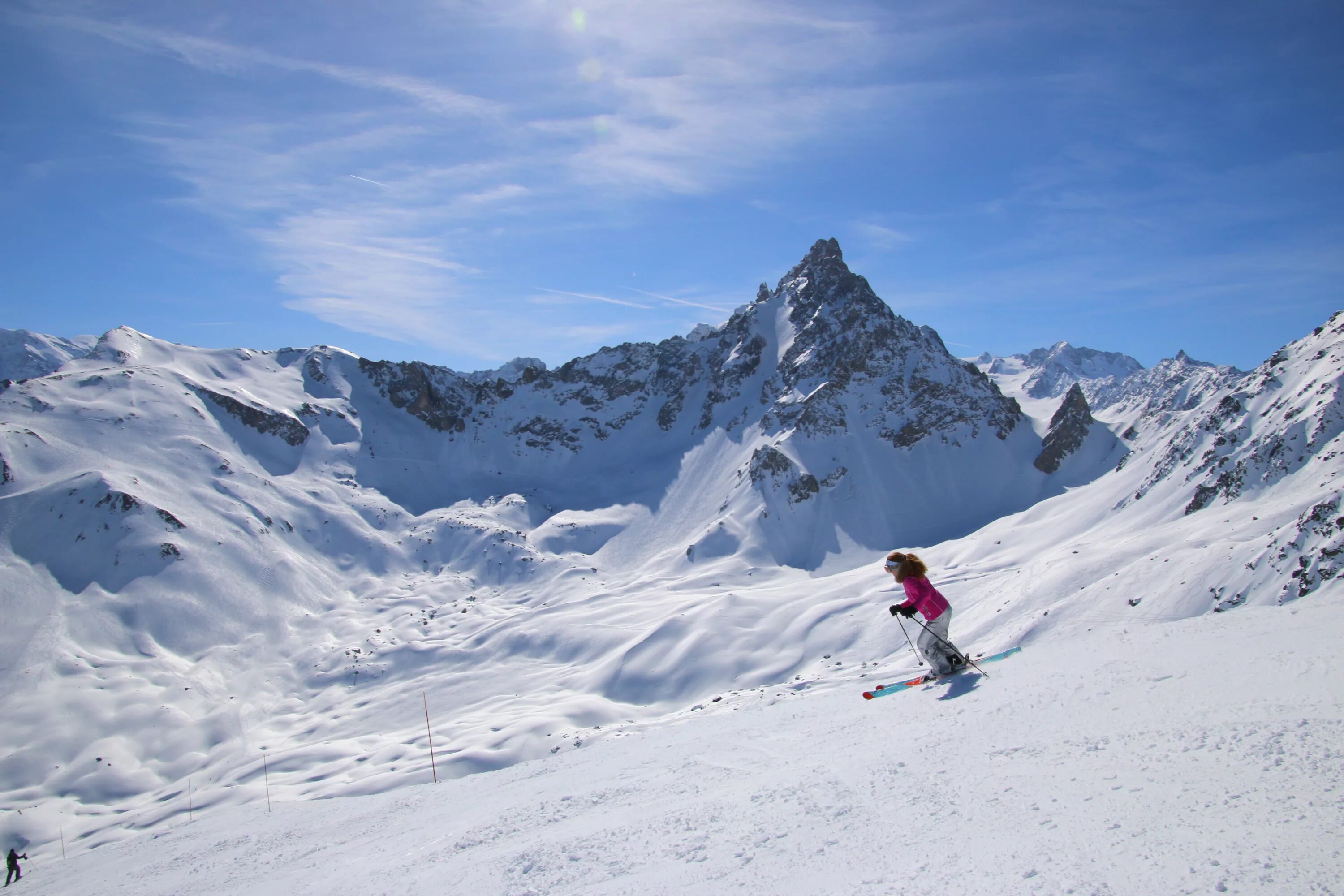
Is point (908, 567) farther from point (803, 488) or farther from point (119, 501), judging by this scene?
point (119, 501)

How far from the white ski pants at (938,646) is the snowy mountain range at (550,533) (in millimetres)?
21077

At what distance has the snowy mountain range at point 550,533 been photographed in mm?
41875

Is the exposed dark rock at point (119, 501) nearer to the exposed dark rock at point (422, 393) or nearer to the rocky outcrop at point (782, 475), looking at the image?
the exposed dark rock at point (422, 393)

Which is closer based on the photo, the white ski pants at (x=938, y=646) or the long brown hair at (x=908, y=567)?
the white ski pants at (x=938, y=646)

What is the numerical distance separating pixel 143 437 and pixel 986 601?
96954 millimetres

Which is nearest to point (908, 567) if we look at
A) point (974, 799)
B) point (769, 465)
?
point (974, 799)

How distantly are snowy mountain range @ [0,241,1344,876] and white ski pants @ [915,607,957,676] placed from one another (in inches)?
830

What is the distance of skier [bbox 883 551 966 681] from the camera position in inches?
400

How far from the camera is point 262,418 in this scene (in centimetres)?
10200

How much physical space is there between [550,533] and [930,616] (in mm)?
91964

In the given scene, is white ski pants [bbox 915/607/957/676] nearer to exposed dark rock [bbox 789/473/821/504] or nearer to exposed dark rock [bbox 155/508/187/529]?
exposed dark rock [bbox 789/473/821/504]

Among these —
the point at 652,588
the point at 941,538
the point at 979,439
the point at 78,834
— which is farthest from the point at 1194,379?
the point at 78,834

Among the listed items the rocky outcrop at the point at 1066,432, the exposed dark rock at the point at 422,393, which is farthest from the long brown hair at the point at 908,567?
the exposed dark rock at the point at 422,393

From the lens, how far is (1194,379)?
13538 centimetres
